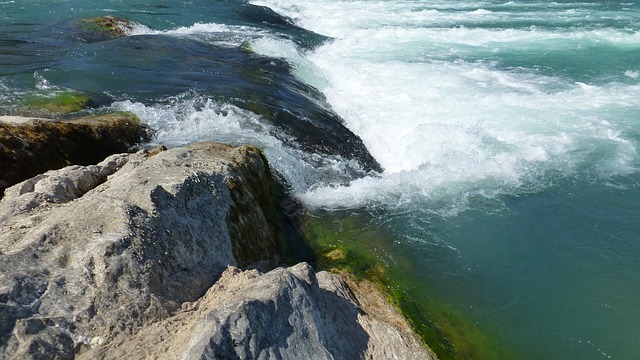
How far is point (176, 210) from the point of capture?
5551mm

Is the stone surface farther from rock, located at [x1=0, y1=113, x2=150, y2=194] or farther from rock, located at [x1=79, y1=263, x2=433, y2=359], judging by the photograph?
rock, located at [x1=79, y1=263, x2=433, y2=359]

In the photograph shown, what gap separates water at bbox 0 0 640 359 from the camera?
→ 8.34m

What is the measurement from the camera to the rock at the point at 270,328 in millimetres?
3945

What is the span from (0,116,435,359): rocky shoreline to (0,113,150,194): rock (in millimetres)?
1479

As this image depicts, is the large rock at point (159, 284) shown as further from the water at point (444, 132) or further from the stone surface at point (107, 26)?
Result: the stone surface at point (107, 26)

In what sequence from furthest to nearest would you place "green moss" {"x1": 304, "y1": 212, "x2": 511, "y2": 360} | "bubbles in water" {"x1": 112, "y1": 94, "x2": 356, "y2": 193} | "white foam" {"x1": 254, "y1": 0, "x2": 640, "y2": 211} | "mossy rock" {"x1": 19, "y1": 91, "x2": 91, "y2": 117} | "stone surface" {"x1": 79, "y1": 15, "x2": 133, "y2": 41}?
"stone surface" {"x1": 79, "y1": 15, "x2": 133, "y2": 41} < "white foam" {"x1": 254, "y1": 0, "x2": 640, "y2": 211} < "mossy rock" {"x1": 19, "y1": 91, "x2": 91, "y2": 117} < "bubbles in water" {"x1": 112, "y1": 94, "x2": 356, "y2": 193} < "green moss" {"x1": 304, "y1": 212, "x2": 511, "y2": 360}

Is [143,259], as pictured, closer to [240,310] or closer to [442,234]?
[240,310]

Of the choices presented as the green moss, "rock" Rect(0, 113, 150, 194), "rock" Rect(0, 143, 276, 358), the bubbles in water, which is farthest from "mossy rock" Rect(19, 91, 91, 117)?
the green moss

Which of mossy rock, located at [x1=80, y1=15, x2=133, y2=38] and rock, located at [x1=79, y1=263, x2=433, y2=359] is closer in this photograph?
rock, located at [x1=79, y1=263, x2=433, y2=359]

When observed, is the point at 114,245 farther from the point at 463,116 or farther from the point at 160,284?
the point at 463,116

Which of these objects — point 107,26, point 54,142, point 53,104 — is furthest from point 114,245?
point 107,26

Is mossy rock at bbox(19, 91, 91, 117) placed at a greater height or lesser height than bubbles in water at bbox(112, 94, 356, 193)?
lesser

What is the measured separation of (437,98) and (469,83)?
7.72 ft

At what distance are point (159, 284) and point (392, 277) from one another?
4445 mm
